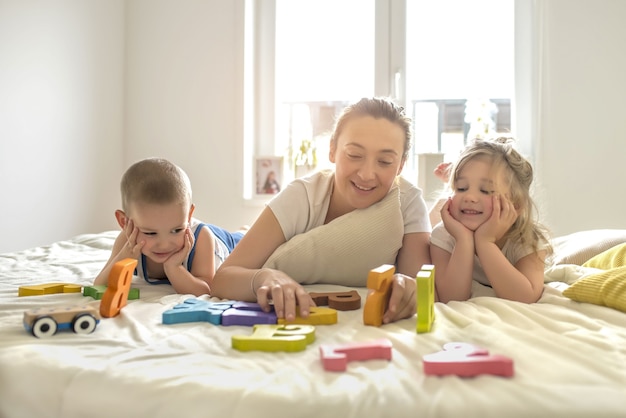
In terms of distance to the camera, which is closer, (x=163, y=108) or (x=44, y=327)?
(x=44, y=327)

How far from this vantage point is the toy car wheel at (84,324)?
0.92 metres

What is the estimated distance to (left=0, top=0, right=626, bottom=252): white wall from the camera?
250cm

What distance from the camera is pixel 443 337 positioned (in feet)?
2.88

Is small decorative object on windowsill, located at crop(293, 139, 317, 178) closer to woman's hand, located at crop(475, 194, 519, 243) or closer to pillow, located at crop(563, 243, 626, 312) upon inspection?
woman's hand, located at crop(475, 194, 519, 243)

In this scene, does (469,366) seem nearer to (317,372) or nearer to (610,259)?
(317,372)

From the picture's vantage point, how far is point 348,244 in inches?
52.9

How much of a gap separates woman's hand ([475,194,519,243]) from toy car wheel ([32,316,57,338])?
87 centimetres

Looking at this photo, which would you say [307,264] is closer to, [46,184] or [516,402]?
[516,402]

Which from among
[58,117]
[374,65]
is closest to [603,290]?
[374,65]

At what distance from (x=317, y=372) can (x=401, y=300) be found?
0.32 meters

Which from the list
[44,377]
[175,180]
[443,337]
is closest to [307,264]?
[175,180]

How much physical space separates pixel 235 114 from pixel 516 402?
2675 mm

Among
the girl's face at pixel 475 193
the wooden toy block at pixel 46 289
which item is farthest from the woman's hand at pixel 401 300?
the wooden toy block at pixel 46 289

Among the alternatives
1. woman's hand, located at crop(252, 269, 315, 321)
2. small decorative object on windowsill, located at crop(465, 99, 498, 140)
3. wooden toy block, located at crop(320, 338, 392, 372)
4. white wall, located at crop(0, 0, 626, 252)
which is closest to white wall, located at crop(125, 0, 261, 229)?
white wall, located at crop(0, 0, 626, 252)
